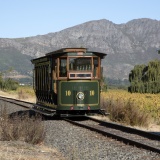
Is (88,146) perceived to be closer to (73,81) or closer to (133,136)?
(133,136)

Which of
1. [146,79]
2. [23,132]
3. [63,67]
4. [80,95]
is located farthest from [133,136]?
[146,79]

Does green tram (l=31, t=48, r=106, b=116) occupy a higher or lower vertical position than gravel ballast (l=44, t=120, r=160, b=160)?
higher

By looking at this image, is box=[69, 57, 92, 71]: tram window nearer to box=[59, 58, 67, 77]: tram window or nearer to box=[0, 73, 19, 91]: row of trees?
box=[59, 58, 67, 77]: tram window

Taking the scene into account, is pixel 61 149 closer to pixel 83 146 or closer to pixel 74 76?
pixel 83 146

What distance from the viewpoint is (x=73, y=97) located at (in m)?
18.3

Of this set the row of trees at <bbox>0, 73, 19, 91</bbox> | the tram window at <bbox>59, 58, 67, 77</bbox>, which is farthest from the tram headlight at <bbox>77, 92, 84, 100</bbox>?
the row of trees at <bbox>0, 73, 19, 91</bbox>

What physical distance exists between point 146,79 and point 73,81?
67.8m

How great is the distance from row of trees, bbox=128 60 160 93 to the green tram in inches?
2355

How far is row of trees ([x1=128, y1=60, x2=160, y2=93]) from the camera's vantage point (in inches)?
3105

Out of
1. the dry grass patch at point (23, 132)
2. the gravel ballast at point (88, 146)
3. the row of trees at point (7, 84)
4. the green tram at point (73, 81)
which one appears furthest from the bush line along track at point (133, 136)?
the row of trees at point (7, 84)

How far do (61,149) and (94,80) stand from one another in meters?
8.09

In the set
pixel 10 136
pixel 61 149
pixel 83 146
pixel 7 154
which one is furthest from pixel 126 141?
pixel 7 154

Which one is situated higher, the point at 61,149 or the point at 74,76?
the point at 74,76

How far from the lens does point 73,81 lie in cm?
1827
